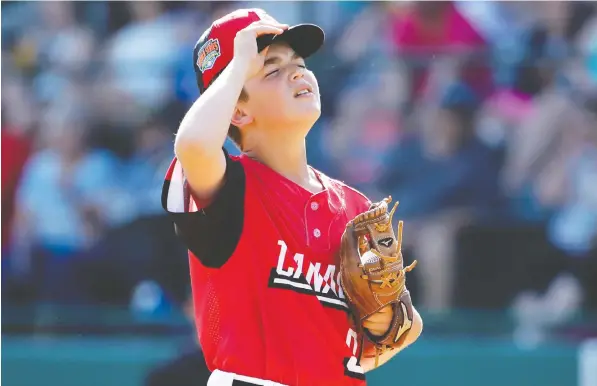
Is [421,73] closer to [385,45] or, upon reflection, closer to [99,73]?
[385,45]

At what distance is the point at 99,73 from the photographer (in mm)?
6672

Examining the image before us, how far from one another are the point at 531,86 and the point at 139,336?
2.85 m

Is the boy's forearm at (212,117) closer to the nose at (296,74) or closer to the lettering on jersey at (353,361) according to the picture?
the nose at (296,74)

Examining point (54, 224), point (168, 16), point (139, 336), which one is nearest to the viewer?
point (139, 336)

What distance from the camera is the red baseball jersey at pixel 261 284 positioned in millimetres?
2631

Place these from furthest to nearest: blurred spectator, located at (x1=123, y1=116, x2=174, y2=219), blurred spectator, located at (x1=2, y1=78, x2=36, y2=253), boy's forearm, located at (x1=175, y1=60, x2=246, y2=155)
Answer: blurred spectator, located at (x1=2, y1=78, x2=36, y2=253) < blurred spectator, located at (x1=123, y1=116, x2=174, y2=219) < boy's forearm, located at (x1=175, y1=60, x2=246, y2=155)

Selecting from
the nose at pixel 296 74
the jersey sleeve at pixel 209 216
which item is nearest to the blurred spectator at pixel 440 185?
the nose at pixel 296 74

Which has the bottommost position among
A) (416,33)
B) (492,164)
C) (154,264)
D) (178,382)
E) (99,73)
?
(178,382)

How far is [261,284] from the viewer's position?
8.77 ft

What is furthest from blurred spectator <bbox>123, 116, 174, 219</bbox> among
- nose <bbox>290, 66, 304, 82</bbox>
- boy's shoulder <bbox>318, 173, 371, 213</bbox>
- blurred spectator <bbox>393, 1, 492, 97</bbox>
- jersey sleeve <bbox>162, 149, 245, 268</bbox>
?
jersey sleeve <bbox>162, 149, 245, 268</bbox>

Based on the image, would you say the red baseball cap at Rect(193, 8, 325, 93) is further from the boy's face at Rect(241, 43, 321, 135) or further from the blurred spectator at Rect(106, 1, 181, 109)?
the blurred spectator at Rect(106, 1, 181, 109)

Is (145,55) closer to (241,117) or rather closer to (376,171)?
(376,171)

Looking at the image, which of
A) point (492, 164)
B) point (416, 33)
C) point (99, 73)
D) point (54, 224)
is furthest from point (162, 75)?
point (492, 164)

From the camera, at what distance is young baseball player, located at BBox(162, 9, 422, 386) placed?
102 inches
